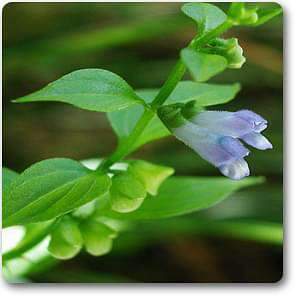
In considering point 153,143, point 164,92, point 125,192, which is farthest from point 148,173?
point 153,143

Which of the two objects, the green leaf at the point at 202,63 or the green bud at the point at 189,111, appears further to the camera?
the green bud at the point at 189,111

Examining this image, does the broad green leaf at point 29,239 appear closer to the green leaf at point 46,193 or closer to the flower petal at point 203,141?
the green leaf at point 46,193

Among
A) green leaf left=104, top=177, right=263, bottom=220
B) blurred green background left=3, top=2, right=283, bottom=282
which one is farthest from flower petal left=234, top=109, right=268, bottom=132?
blurred green background left=3, top=2, right=283, bottom=282

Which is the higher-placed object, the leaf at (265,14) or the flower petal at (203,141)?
the leaf at (265,14)

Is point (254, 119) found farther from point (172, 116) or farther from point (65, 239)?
point (65, 239)

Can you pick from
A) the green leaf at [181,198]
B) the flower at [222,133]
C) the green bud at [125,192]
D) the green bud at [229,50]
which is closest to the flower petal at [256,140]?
Result: the flower at [222,133]

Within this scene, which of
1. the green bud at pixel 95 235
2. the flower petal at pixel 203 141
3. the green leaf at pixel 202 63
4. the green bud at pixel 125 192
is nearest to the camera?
the green leaf at pixel 202 63
